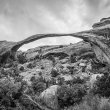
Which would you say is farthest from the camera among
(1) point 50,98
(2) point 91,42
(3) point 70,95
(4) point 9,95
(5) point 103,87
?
(3) point 70,95

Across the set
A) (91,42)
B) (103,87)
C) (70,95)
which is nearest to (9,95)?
(70,95)

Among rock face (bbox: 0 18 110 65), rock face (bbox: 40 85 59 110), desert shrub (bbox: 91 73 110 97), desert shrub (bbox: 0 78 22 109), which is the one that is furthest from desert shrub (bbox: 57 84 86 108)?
rock face (bbox: 0 18 110 65)

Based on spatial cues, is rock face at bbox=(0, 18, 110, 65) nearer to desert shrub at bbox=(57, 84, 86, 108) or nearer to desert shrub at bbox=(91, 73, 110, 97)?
desert shrub at bbox=(91, 73, 110, 97)

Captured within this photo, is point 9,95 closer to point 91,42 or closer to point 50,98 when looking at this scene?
point 50,98

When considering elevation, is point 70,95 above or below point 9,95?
below

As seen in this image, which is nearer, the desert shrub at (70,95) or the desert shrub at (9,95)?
the desert shrub at (9,95)

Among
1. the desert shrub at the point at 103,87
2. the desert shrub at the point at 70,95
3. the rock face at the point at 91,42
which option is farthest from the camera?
the desert shrub at the point at 70,95

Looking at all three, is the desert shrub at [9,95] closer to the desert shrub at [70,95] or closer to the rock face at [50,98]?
the rock face at [50,98]

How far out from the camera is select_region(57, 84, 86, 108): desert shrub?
19.1 metres

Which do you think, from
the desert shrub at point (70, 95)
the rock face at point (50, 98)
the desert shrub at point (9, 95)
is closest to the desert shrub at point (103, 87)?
the desert shrub at point (70, 95)

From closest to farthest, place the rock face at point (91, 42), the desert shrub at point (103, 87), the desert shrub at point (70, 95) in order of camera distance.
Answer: the rock face at point (91, 42), the desert shrub at point (103, 87), the desert shrub at point (70, 95)

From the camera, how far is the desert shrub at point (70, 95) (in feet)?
62.5

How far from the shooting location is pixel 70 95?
19.7m

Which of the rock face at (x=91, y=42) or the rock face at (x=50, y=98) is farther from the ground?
the rock face at (x=91, y=42)
